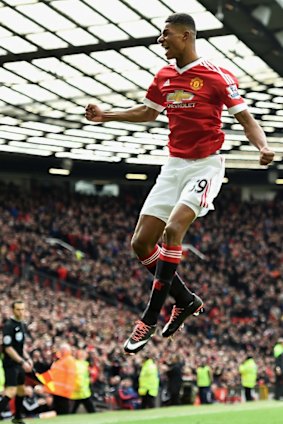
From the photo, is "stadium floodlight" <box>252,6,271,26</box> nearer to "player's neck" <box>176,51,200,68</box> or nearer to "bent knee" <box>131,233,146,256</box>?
"player's neck" <box>176,51,200,68</box>

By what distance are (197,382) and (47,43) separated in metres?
9.80

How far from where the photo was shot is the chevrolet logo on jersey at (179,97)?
22.8ft

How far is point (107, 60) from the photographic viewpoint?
24672 mm

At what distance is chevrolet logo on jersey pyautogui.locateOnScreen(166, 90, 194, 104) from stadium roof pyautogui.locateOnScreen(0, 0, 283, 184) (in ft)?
43.0

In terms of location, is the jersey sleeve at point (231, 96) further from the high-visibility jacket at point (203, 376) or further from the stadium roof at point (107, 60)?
the high-visibility jacket at point (203, 376)

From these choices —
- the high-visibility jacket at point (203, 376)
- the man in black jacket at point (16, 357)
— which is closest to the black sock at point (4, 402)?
the man in black jacket at point (16, 357)

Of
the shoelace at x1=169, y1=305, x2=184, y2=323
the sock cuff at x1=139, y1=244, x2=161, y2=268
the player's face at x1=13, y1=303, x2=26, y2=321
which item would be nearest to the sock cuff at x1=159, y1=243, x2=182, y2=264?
the sock cuff at x1=139, y1=244, x2=161, y2=268

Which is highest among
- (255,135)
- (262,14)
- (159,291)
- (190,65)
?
(262,14)

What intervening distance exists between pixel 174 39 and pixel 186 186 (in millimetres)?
1116

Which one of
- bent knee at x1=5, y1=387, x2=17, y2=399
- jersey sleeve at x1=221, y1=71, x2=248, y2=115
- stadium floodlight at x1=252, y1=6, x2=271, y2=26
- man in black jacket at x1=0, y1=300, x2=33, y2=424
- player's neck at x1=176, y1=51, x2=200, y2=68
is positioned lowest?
bent knee at x1=5, y1=387, x2=17, y2=399

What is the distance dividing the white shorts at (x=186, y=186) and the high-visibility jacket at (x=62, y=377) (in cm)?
1147

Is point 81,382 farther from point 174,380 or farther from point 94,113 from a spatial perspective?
point 94,113

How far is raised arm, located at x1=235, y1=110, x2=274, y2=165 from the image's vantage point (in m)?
6.31

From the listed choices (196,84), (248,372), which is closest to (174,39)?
(196,84)
